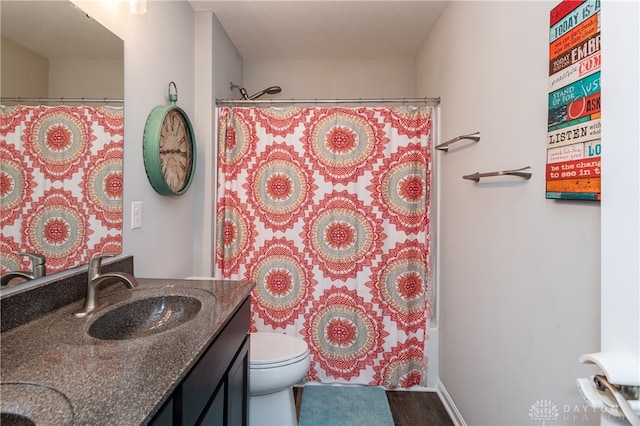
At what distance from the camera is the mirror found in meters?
0.93

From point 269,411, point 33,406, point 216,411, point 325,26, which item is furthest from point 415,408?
point 325,26

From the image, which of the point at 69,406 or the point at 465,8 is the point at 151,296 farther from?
the point at 465,8

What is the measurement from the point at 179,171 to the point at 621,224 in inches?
72.9

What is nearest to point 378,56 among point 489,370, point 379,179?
point 379,179

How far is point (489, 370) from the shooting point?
1437 mm

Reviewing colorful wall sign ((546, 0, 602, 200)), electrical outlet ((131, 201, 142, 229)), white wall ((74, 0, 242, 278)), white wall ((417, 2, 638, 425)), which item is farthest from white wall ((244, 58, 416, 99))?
colorful wall sign ((546, 0, 602, 200))

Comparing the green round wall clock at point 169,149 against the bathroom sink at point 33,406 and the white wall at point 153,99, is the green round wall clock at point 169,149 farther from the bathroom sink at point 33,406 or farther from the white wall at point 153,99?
the bathroom sink at point 33,406

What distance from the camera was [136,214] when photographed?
1523 millimetres

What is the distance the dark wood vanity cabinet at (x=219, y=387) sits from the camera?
0.73m

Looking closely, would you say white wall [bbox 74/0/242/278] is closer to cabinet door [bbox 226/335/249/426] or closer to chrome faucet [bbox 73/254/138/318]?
chrome faucet [bbox 73/254/138/318]

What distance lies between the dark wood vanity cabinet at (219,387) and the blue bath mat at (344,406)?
2.31 feet

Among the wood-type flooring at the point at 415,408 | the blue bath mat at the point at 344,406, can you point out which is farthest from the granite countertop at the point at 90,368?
the wood-type flooring at the point at 415,408

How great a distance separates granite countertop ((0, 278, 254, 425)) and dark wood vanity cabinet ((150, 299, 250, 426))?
5 centimetres

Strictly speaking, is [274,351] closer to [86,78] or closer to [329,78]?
[86,78]
